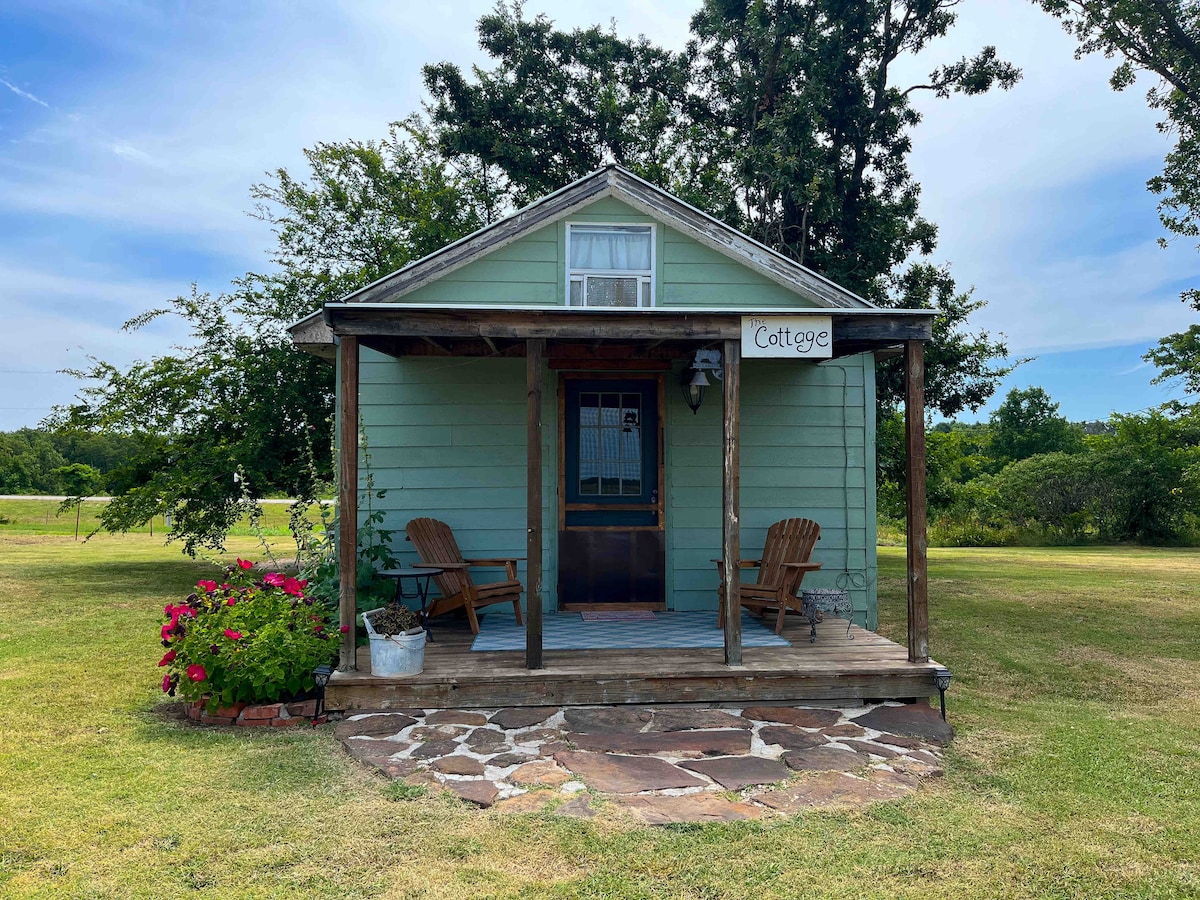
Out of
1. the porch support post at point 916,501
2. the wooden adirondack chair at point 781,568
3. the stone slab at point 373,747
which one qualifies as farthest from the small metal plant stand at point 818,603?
the stone slab at point 373,747

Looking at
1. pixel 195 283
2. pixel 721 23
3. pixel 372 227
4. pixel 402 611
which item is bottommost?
pixel 402 611

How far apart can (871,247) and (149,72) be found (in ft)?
36.8

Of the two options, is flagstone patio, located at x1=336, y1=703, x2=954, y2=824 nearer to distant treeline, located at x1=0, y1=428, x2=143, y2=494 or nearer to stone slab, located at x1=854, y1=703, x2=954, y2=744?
stone slab, located at x1=854, y1=703, x2=954, y2=744

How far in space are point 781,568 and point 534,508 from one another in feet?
7.38

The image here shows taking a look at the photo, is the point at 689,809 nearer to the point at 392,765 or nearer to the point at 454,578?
the point at 392,765

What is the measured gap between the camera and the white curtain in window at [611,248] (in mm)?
7383

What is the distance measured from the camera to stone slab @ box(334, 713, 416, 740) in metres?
4.70

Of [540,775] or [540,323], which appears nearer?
[540,775]

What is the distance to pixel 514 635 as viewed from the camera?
6.36m

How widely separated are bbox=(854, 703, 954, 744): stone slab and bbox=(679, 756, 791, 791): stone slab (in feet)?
3.29

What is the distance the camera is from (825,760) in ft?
14.1

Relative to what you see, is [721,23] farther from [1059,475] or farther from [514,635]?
[1059,475]

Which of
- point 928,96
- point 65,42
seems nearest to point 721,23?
point 928,96

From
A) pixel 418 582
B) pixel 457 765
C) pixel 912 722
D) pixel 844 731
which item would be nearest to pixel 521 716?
pixel 457 765
